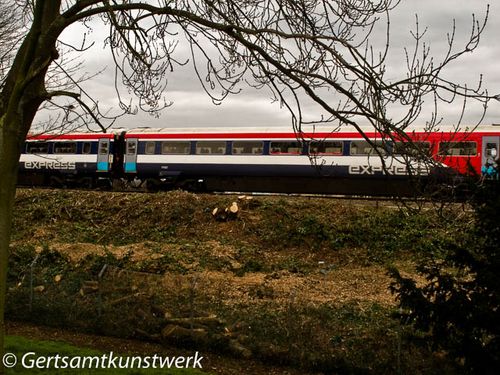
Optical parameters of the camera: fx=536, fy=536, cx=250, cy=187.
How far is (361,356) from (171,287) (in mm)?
3750

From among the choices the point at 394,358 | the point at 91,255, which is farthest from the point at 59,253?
the point at 394,358

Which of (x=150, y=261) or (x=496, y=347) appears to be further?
(x=150, y=261)

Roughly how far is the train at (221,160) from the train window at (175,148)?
0.04 meters

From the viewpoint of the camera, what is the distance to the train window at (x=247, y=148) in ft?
67.5

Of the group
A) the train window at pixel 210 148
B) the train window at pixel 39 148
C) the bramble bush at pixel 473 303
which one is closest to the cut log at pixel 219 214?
the train window at pixel 210 148

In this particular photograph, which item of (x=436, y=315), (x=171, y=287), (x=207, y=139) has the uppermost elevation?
(x=207, y=139)

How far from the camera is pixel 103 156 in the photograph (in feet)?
79.0

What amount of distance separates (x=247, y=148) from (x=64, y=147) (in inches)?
369

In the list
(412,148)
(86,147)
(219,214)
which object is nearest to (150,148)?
(86,147)

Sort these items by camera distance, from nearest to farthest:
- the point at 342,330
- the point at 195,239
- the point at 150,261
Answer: the point at 342,330 → the point at 150,261 → the point at 195,239

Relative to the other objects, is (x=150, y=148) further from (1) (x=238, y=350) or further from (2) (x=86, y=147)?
(1) (x=238, y=350)

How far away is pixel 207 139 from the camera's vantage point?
2144 cm

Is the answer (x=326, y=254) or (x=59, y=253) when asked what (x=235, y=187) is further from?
(x=59, y=253)

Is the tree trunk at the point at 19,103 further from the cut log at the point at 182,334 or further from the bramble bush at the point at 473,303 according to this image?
the bramble bush at the point at 473,303
